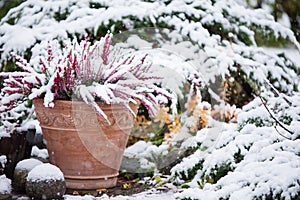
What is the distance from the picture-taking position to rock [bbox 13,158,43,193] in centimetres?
206

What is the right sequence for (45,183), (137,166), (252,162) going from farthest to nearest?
(137,166) → (45,183) → (252,162)

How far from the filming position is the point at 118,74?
2.14 meters

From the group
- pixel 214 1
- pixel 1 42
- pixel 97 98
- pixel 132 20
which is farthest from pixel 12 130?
pixel 214 1

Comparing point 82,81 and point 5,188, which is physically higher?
point 82,81

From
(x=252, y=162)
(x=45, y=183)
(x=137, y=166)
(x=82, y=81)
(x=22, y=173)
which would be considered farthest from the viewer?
(x=137, y=166)

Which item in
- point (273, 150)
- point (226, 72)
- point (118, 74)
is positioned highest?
point (273, 150)

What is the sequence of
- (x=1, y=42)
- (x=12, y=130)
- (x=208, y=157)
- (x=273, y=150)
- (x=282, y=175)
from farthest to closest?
(x=1, y=42) → (x=12, y=130) → (x=208, y=157) → (x=273, y=150) → (x=282, y=175)

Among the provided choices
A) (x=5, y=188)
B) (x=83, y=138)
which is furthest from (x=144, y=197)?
(x=5, y=188)

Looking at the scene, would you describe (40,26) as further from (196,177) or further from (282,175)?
(282,175)

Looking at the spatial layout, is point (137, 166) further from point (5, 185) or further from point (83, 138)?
point (5, 185)

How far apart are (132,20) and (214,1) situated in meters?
0.62

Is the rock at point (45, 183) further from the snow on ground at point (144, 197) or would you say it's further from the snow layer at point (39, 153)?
the snow layer at point (39, 153)

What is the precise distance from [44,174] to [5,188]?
0.30 meters

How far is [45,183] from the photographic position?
1.91m
